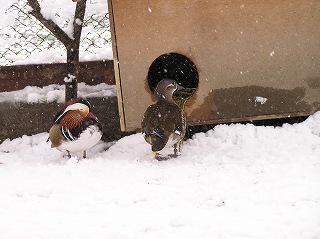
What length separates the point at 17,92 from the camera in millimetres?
6078

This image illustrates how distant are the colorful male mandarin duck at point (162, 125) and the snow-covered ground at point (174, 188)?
188 millimetres

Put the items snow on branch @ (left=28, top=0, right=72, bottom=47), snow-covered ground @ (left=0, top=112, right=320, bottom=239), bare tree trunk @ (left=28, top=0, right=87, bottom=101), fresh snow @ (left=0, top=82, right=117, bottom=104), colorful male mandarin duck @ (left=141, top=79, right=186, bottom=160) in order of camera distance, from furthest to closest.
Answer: fresh snow @ (left=0, top=82, right=117, bottom=104) < bare tree trunk @ (left=28, top=0, right=87, bottom=101) < snow on branch @ (left=28, top=0, right=72, bottom=47) < colorful male mandarin duck @ (left=141, top=79, right=186, bottom=160) < snow-covered ground @ (left=0, top=112, right=320, bottom=239)

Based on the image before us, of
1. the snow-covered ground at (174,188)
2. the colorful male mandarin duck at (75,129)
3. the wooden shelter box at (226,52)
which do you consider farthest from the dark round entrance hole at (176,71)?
the colorful male mandarin duck at (75,129)

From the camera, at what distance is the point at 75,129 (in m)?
5.20

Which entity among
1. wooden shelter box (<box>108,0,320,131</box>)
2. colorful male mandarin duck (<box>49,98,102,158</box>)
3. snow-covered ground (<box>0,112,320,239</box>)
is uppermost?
wooden shelter box (<box>108,0,320,131</box>)

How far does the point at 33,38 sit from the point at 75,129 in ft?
5.44

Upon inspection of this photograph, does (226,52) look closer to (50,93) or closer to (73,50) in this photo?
(73,50)

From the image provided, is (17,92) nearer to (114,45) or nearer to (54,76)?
(54,76)

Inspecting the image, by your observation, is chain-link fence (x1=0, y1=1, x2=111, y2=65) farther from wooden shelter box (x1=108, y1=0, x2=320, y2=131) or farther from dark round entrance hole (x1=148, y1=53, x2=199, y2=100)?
wooden shelter box (x1=108, y1=0, x2=320, y2=131)

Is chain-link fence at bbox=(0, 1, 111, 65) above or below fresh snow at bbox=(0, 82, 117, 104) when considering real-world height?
above

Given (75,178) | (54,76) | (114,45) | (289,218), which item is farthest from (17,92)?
(289,218)

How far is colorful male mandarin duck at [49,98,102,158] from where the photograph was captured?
5.20 metres

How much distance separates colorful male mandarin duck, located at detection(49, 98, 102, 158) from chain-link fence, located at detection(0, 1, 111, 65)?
112 cm

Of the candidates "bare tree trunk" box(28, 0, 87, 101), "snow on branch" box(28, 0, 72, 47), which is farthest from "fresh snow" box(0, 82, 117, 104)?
"snow on branch" box(28, 0, 72, 47)
